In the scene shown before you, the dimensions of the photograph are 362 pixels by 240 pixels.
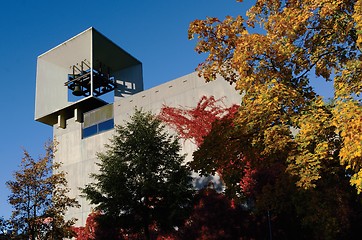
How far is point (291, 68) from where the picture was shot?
396 inches

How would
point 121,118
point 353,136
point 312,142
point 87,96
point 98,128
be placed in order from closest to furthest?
point 353,136 → point 312,142 → point 121,118 → point 98,128 → point 87,96

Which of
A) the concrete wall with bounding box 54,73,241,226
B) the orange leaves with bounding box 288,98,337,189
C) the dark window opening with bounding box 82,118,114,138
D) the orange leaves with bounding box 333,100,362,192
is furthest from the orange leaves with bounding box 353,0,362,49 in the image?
the dark window opening with bounding box 82,118,114,138

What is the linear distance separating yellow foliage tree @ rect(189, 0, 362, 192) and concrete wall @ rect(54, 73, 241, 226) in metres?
13.0

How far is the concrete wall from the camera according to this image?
2423 centimetres

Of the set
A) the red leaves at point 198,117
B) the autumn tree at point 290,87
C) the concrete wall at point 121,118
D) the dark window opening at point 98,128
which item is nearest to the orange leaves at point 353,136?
the autumn tree at point 290,87

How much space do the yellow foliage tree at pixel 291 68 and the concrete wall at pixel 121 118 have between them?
1295 cm

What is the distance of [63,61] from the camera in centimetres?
3397

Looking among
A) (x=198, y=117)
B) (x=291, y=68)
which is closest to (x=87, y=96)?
(x=198, y=117)

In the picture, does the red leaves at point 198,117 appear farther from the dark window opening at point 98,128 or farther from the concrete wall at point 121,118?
the dark window opening at point 98,128

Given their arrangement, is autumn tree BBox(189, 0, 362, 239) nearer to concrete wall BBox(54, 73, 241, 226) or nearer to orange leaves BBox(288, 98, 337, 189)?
orange leaves BBox(288, 98, 337, 189)

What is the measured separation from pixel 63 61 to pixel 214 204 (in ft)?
70.2

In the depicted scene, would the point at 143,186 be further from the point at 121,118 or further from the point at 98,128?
the point at 98,128

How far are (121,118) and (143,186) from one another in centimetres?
1239

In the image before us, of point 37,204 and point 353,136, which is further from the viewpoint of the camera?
point 37,204
